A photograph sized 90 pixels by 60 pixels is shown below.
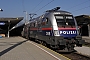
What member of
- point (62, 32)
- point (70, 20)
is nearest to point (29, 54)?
point (62, 32)

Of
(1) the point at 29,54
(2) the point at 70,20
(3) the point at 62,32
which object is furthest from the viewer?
(2) the point at 70,20

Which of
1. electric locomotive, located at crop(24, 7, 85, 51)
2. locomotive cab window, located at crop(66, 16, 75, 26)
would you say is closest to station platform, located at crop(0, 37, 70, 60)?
electric locomotive, located at crop(24, 7, 85, 51)

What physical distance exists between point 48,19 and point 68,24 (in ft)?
5.80

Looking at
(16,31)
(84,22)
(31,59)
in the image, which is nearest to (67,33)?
(31,59)

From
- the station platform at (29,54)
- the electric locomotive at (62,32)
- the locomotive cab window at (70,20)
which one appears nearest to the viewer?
the station platform at (29,54)

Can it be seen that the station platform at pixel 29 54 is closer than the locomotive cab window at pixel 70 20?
Yes

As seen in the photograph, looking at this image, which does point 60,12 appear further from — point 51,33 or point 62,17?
point 51,33

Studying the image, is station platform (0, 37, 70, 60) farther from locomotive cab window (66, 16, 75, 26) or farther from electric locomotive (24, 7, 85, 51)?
locomotive cab window (66, 16, 75, 26)

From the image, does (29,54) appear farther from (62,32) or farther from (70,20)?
(70,20)

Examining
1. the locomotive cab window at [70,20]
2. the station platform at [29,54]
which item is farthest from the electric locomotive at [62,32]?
the station platform at [29,54]

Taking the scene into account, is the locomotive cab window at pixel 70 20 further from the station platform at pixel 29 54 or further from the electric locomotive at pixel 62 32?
the station platform at pixel 29 54

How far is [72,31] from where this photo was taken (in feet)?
43.2

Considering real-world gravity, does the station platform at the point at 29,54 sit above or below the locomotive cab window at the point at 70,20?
below

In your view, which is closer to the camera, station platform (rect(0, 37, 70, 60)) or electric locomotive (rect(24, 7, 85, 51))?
station platform (rect(0, 37, 70, 60))
